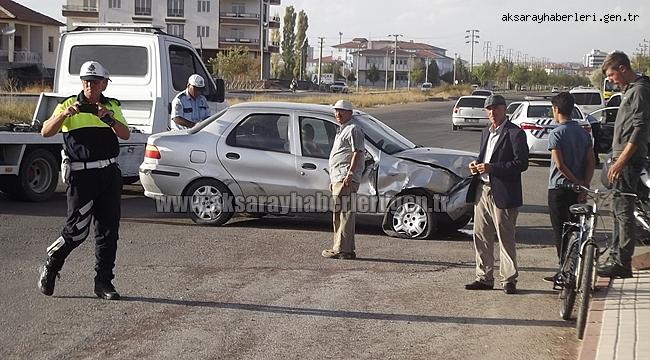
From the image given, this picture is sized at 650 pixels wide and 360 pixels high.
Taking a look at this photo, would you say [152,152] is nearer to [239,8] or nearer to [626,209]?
[626,209]

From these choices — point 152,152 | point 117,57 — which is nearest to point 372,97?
point 117,57

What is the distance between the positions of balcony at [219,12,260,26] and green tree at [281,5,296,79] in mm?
24429

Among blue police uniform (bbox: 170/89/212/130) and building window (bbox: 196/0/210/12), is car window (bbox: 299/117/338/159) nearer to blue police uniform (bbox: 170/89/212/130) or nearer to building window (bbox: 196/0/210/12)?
blue police uniform (bbox: 170/89/212/130)

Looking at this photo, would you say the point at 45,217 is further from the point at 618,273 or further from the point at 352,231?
the point at 618,273

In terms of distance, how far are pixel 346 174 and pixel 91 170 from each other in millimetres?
3013

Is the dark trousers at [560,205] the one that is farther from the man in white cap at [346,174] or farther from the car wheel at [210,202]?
the car wheel at [210,202]

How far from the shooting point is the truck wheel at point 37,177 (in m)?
12.4

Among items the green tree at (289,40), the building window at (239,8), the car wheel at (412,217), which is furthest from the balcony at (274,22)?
the car wheel at (412,217)

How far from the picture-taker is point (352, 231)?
9.20 meters

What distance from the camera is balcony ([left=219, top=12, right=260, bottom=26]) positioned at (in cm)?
9525

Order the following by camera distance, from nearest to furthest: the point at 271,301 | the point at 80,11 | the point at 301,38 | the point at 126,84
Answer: the point at 271,301
the point at 126,84
the point at 80,11
the point at 301,38

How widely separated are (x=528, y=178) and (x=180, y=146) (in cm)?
965

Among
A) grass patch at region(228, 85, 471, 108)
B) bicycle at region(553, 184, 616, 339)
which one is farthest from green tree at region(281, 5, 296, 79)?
bicycle at region(553, 184, 616, 339)

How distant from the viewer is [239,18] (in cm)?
9562
